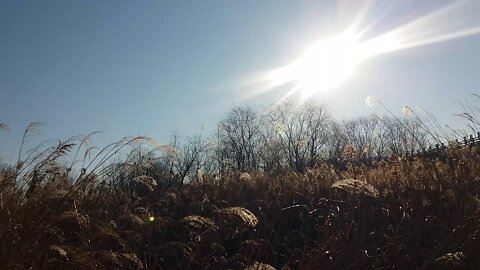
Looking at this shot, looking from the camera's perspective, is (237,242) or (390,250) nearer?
(390,250)

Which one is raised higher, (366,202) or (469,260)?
(366,202)

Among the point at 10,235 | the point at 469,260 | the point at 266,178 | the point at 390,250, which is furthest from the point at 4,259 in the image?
the point at 266,178

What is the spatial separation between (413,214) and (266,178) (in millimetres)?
4285

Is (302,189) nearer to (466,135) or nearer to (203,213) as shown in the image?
(203,213)

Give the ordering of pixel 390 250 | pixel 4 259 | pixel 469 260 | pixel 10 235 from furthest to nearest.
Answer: pixel 390 250 < pixel 469 260 < pixel 10 235 < pixel 4 259

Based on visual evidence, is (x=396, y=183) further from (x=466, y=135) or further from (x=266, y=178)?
(x=266, y=178)

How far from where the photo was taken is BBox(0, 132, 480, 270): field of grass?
3451 mm

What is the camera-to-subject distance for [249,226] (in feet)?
15.1

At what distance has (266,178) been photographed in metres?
8.71

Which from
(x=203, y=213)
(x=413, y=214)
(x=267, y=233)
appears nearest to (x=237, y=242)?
(x=267, y=233)

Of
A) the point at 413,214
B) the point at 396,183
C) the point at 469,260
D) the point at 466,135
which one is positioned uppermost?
the point at 466,135

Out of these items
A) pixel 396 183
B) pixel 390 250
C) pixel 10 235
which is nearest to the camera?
pixel 10 235

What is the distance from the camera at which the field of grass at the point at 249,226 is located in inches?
136

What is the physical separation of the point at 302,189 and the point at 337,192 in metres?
0.92
